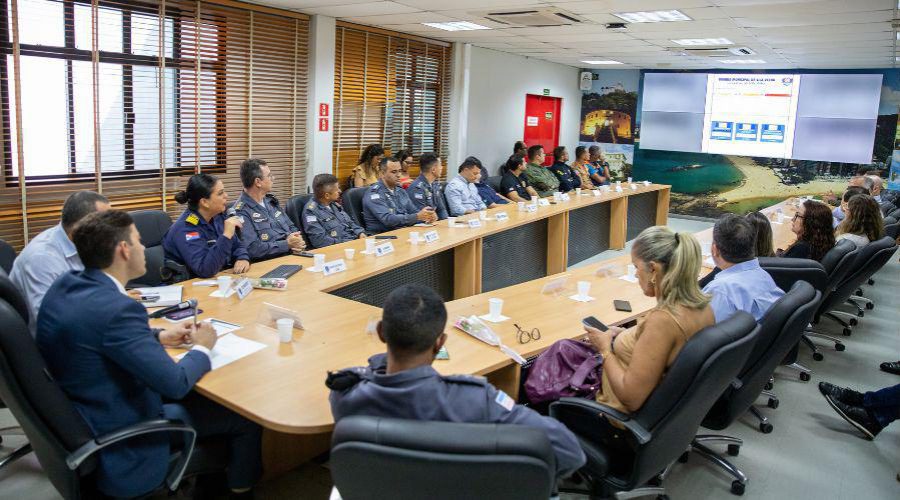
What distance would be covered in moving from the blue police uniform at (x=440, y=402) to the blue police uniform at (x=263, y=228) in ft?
8.60

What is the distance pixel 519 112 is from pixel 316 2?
501cm

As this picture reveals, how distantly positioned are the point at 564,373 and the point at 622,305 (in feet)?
2.98

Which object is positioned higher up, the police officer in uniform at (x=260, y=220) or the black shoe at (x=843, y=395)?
the police officer in uniform at (x=260, y=220)

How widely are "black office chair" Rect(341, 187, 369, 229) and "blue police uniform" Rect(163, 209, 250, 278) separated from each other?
1.80 meters

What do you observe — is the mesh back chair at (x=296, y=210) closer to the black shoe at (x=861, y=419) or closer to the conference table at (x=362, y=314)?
the conference table at (x=362, y=314)

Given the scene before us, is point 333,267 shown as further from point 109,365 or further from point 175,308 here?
point 109,365

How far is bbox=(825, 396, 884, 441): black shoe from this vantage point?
3256 mm

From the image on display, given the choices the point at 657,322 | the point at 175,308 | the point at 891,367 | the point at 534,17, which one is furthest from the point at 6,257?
the point at 891,367

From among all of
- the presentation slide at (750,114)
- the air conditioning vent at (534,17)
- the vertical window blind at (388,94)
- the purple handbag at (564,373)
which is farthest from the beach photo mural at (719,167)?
the purple handbag at (564,373)

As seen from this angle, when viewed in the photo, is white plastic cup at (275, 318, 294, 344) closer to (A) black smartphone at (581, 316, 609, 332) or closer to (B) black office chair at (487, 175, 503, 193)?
(A) black smartphone at (581, 316, 609, 332)

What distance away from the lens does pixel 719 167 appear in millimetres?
10898

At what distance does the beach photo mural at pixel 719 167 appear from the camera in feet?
31.2

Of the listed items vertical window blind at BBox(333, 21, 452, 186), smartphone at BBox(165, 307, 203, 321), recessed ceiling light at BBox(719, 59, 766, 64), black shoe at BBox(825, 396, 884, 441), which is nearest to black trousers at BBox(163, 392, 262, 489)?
smartphone at BBox(165, 307, 203, 321)

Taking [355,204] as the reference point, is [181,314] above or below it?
below
